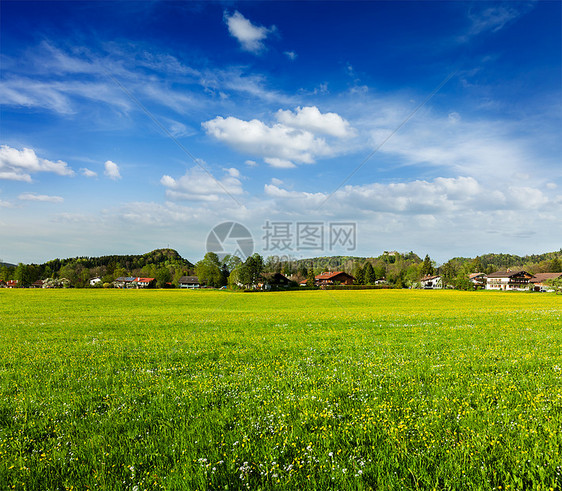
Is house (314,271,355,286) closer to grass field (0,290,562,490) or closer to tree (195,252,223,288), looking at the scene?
tree (195,252,223,288)

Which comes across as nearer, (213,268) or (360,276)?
(213,268)

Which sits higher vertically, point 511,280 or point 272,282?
point 272,282

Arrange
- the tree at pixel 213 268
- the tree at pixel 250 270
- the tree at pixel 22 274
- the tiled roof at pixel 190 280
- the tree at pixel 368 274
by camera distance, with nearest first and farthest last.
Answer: the tree at pixel 250 270
the tree at pixel 213 268
the tree at pixel 368 274
the tree at pixel 22 274
the tiled roof at pixel 190 280

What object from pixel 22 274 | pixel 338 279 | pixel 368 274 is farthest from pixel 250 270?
pixel 22 274

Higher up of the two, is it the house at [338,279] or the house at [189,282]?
the house at [338,279]

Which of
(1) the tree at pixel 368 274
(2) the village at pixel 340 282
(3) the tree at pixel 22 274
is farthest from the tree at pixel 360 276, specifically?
(3) the tree at pixel 22 274

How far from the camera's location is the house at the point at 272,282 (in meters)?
120

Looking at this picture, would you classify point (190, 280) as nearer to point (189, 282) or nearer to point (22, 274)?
point (189, 282)

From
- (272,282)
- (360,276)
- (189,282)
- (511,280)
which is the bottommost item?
(189,282)

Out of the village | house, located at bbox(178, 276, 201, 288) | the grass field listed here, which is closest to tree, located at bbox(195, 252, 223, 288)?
the village

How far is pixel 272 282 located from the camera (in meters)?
126

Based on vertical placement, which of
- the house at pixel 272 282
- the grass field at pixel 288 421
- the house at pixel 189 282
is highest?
the grass field at pixel 288 421

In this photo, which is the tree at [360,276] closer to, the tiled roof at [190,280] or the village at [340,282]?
the village at [340,282]

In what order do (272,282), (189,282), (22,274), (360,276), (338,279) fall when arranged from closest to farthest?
(272,282), (360,276), (338,279), (22,274), (189,282)
